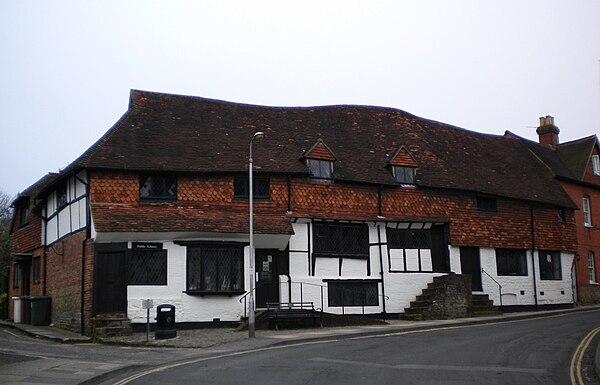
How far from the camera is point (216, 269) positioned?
25344 mm

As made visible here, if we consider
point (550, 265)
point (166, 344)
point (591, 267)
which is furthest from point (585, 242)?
point (166, 344)

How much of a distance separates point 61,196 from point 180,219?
275 inches

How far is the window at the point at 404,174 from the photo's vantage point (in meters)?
30.2

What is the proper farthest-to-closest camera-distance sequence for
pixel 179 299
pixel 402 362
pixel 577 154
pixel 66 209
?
pixel 577 154 < pixel 66 209 < pixel 179 299 < pixel 402 362

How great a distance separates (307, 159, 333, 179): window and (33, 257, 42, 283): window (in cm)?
1406

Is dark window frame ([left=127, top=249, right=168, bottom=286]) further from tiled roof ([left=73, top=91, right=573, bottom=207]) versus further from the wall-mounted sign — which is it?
tiled roof ([left=73, top=91, right=573, bottom=207])

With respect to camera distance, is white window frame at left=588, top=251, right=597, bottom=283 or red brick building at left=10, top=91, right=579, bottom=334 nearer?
red brick building at left=10, top=91, right=579, bottom=334

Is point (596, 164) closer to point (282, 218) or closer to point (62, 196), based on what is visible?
point (282, 218)

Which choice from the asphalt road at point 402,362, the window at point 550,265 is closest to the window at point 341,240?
the asphalt road at point 402,362

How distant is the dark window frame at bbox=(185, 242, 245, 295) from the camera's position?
2494 cm

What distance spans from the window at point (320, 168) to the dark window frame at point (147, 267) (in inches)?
291

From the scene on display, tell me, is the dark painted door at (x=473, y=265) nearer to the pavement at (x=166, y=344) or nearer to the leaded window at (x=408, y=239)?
the leaded window at (x=408, y=239)

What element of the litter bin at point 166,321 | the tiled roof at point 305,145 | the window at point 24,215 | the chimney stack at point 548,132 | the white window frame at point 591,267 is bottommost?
the litter bin at point 166,321

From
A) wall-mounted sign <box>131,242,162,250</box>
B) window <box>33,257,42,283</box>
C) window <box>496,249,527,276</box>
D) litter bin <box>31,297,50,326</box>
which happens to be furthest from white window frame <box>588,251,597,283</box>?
window <box>33,257,42,283</box>
